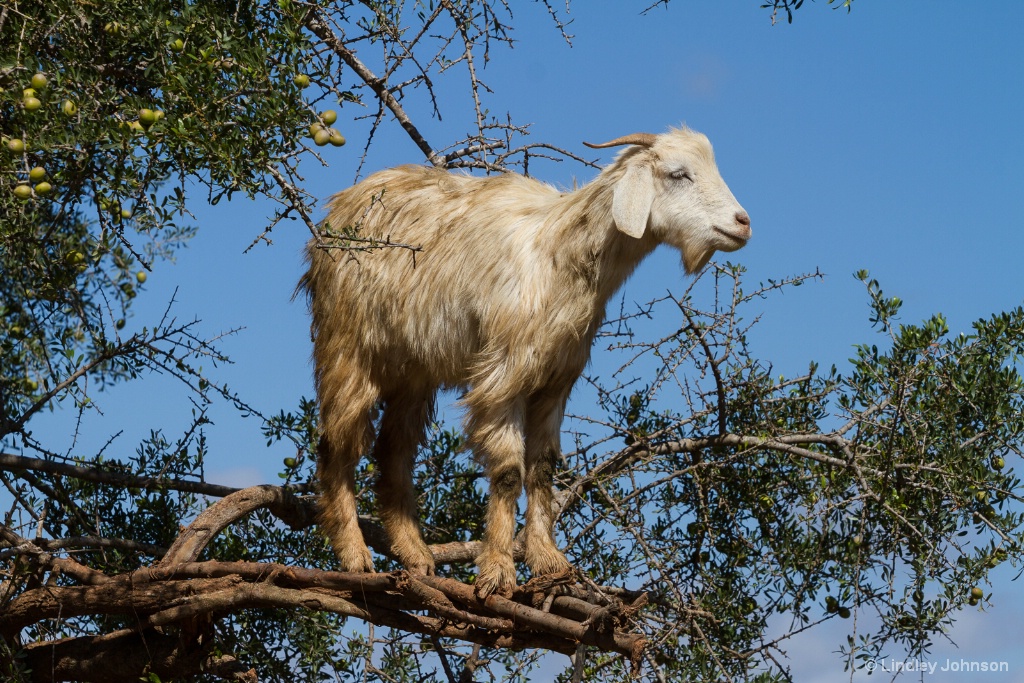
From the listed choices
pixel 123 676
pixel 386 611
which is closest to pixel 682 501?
pixel 386 611

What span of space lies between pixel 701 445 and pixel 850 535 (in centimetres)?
79

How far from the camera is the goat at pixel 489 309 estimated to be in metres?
5.07

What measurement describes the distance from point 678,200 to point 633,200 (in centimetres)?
21

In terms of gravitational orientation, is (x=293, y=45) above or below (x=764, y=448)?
above

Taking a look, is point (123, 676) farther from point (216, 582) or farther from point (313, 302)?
point (313, 302)

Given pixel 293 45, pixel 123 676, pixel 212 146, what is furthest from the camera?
pixel 123 676

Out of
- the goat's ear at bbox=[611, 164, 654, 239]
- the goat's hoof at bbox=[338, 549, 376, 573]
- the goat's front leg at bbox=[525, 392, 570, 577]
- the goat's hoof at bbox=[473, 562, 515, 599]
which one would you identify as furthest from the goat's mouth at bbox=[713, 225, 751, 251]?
the goat's hoof at bbox=[338, 549, 376, 573]

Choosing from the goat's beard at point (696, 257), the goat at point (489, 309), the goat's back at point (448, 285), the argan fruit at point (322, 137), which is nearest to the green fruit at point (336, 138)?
the argan fruit at point (322, 137)

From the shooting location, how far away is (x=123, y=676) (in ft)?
16.7

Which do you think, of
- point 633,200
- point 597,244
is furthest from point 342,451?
point 633,200

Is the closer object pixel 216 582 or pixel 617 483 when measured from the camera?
pixel 216 582

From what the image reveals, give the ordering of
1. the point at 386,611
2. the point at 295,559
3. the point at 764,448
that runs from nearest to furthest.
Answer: the point at 386,611, the point at 764,448, the point at 295,559

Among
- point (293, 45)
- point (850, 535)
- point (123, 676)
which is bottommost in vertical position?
point (123, 676)

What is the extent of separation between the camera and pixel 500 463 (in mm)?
5098
